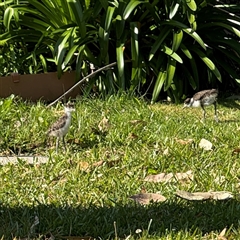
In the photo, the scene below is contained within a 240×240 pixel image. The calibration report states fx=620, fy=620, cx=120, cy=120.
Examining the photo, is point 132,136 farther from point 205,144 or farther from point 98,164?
point 98,164

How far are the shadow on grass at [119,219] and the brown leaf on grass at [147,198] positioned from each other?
0.07m

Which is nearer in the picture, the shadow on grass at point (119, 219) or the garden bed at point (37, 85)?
the shadow on grass at point (119, 219)

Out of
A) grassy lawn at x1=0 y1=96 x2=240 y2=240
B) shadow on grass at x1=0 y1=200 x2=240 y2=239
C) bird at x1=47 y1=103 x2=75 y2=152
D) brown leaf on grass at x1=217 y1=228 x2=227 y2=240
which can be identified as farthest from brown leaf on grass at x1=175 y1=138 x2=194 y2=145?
brown leaf on grass at x1=217 y1=228 x2=227 y2=240

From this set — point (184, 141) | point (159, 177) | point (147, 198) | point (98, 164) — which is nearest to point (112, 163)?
point (98, 164)

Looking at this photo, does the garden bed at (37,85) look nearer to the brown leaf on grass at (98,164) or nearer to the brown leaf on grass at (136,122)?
the brown leaf on grass at (136,122)

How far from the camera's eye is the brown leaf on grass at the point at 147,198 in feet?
11.4

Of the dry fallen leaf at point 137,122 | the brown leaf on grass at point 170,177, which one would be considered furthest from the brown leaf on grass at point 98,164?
the dry fallen leaf at point 137,122

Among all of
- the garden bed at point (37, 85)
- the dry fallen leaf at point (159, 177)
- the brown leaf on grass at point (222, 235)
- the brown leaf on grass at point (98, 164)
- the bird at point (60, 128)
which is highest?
the brown leaf on grass at point (222, 235)

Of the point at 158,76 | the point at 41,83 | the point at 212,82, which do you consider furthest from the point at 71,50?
Result: the point at 212,82

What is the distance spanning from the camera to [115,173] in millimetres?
4109

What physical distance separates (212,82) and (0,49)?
2695 millimetres

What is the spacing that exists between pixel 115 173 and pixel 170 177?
0.37 meters

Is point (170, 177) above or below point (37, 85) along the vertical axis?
above

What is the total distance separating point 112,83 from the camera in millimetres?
6957
